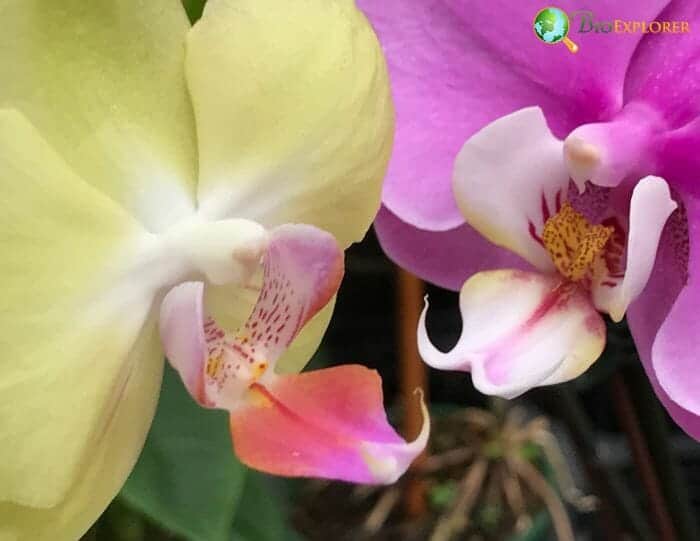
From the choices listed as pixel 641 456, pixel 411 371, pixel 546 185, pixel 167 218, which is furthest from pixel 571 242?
pixel 411 371

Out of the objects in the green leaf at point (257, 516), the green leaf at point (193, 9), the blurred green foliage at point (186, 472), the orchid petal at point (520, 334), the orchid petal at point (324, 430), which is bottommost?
the green leaf at point (257, 516)

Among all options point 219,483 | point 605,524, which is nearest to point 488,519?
point 605,524

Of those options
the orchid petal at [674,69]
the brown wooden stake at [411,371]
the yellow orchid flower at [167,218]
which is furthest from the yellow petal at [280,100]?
the brown wooden stake at [411,371]

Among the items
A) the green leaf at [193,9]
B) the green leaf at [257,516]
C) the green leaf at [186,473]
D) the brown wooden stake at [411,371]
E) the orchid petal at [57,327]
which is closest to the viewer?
the orchid petal at [57,327]

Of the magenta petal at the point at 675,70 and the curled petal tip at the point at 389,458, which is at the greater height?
the magenta petal at the point at 675,70

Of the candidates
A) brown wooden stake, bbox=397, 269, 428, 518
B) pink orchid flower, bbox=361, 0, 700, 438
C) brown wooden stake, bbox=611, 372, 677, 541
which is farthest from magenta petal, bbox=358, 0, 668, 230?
brown wooden stake, bbox=397, 269, 428, 518

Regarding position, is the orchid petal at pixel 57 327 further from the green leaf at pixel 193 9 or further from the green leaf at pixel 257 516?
the green leaf at pixel 257 516

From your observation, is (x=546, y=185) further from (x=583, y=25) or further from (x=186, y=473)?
(x=186, y=473)

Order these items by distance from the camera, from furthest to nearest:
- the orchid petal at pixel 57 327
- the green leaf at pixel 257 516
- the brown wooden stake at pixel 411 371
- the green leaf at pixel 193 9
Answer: the brown wooden stake at pixel 411 371 < the green leaf at pixel 257 516 < the green leaf at pixel 193 9 < the orchid petal at pixel 57 327
